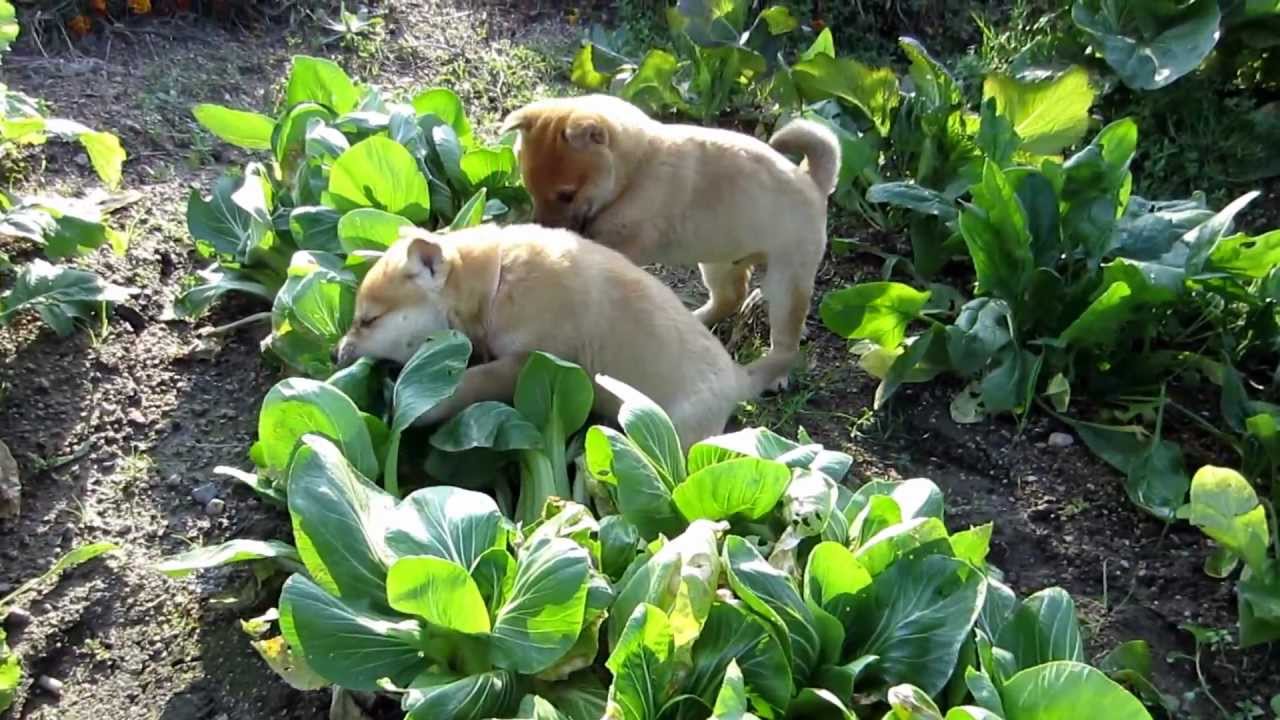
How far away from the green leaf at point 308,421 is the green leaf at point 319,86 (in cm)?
210

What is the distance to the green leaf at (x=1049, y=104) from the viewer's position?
5.17 meters

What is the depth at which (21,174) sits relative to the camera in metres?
4.90

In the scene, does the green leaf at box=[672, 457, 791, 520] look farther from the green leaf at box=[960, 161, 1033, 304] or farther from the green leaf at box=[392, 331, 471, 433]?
the green leaf at box=[960, 161, 1033, 304]

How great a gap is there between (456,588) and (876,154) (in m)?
3.63

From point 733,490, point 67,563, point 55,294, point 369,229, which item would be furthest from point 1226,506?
point 55,294

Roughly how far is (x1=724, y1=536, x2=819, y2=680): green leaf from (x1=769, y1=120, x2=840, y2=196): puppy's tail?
2.23 metres

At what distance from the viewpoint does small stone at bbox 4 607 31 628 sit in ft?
10.9

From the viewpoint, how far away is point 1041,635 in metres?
2.85

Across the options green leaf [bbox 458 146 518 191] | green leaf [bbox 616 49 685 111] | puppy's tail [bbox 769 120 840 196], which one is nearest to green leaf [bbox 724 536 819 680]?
puppy's tail [bbox 769 120 840 196]

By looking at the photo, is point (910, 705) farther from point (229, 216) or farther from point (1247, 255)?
point (229, 216)

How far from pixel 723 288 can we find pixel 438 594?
253cm

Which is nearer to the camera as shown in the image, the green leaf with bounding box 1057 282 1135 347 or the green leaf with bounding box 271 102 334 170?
the green leaf with bounding box 1057 282 1135 347

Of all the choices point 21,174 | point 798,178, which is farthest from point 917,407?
point 21,174

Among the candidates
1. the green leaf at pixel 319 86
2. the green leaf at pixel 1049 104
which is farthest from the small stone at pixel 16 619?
the green leaf at pixel 1049 104
